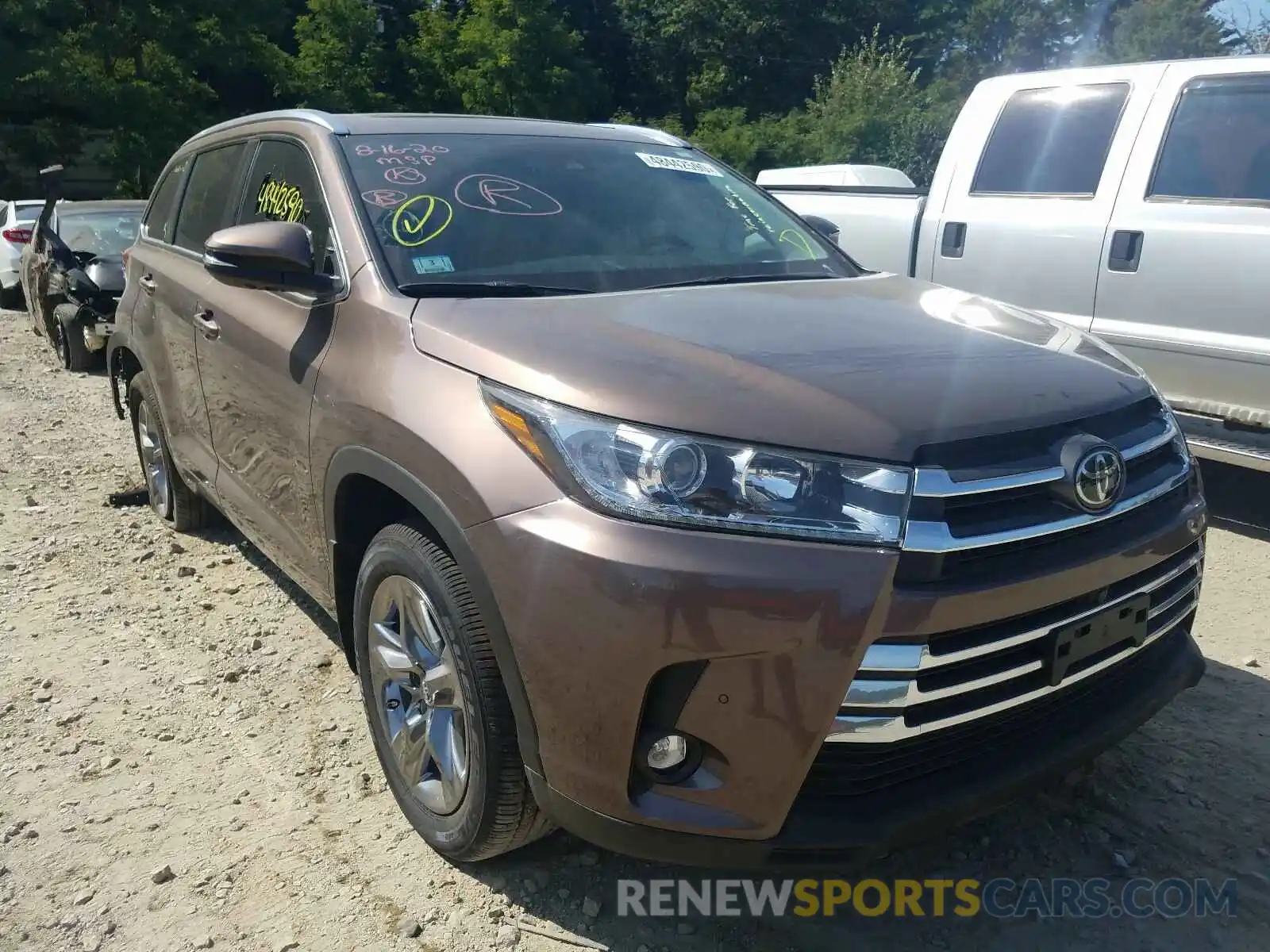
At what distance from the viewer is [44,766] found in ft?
10.2

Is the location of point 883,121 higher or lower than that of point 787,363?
lower

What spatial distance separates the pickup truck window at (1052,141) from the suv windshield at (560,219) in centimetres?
236

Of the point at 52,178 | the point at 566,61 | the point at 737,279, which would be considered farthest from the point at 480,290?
the point at 566,61

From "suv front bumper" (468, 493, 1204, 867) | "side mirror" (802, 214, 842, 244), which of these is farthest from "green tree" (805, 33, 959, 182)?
"suv front bumper" (468, 493, 1204, 867)

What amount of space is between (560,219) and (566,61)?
3583 centimetres

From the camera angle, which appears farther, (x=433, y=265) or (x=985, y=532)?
(x=433, y=265)

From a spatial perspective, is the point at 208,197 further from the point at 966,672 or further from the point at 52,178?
the point at 52,178

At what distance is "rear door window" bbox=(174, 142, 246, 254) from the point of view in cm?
382

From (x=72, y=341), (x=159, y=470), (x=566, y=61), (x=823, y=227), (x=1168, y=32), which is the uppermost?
(x=1168, y=32)

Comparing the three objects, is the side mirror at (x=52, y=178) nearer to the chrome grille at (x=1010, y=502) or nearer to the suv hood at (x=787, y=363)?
the suv hood at (x=787, y=363)

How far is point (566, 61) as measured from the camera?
119 feet

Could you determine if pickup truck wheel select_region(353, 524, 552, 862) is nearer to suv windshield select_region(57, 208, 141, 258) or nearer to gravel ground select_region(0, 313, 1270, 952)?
gravel ground select_region(0, 313, 1270, 952)

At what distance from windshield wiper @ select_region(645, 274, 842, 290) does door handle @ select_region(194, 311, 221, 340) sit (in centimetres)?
160

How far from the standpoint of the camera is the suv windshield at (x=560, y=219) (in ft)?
9.30
